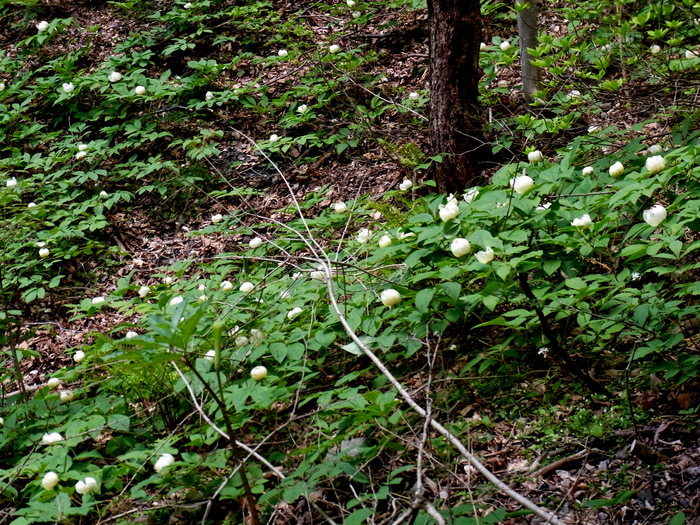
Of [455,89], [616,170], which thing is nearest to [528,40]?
[455,89]

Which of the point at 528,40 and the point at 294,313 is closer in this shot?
the point at 294,313

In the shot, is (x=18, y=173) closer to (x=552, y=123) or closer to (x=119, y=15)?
(x=119, y=15)

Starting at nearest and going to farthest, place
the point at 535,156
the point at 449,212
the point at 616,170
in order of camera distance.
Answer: the point at 449,212, the point at 616,170, the point at 535,156

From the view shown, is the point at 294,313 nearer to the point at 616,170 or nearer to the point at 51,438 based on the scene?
the point at 51,438

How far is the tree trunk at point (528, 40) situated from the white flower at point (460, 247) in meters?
2.30

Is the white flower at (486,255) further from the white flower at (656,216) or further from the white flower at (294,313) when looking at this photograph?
the white flower at (294,313)

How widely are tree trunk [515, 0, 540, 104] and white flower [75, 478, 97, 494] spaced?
3.43 meters

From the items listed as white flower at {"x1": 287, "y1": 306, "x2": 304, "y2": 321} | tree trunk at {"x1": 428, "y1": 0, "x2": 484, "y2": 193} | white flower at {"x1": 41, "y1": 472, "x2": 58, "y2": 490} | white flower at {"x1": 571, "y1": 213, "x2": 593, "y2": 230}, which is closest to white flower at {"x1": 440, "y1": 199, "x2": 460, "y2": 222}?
white flower at {"x1": 571, "y1": 213, "x2": 593, "y2": 230}

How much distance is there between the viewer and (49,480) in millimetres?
2246

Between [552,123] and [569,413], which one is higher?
[552,123]

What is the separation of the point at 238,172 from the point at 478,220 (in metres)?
3.47

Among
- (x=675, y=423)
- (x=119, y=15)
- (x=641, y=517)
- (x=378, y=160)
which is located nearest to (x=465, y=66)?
(x=378, y=160)

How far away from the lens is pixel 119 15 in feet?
24.5

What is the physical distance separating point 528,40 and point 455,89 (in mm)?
649
